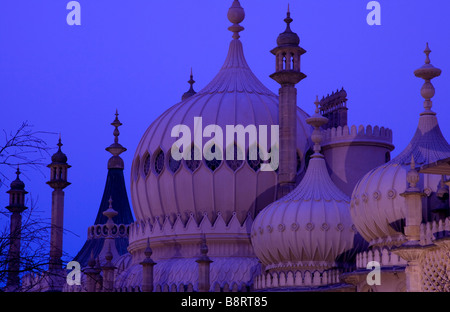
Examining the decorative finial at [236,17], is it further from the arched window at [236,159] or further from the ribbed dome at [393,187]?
the ribbed dome at [393,187]

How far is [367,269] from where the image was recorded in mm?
28078

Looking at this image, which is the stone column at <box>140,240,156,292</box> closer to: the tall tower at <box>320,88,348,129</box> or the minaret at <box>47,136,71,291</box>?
the tall tower at <box>320,88,348,129</box>

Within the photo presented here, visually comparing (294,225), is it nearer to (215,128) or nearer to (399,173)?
(399,173)

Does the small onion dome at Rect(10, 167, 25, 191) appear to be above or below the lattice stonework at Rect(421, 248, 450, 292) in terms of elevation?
above

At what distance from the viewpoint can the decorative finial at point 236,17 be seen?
41.8 meters

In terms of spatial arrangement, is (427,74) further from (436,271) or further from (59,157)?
(59,157)

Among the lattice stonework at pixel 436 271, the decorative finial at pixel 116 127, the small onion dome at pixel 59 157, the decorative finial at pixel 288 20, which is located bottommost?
the lattice stonework at pixel 436 271

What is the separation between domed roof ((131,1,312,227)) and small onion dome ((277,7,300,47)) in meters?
3.42

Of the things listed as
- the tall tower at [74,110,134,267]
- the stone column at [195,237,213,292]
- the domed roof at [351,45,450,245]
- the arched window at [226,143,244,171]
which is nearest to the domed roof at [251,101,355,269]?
the stone column at [195,237,213,292]

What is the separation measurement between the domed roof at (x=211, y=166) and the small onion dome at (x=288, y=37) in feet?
11.2

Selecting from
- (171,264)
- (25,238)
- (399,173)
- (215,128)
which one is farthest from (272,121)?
(25,238)

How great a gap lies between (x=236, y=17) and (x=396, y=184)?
49.3 feet

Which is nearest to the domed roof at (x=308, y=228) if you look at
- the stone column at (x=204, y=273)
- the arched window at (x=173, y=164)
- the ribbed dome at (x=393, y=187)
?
the stone column at (x=204, y=273)

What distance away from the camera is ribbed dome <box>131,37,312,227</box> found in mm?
38062
